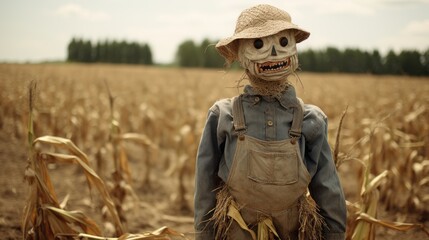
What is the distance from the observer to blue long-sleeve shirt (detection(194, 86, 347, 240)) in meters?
1.65

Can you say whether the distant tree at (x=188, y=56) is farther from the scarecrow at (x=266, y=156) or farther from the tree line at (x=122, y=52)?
the scarecrow at (x=266, y=156)

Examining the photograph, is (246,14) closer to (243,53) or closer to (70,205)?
(243,53)

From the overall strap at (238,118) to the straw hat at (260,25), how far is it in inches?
11.5

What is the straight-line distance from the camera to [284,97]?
1.69 m

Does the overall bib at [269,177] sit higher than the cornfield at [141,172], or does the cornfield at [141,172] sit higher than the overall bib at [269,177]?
the overall bib at [269,177]

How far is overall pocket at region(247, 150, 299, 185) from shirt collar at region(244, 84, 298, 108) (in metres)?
0.25

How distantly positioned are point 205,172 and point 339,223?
0.71 meters

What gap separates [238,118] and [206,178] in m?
0.36

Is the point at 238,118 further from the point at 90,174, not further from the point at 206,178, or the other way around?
the point at 90,174

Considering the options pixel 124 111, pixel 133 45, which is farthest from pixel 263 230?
pixel 133 45

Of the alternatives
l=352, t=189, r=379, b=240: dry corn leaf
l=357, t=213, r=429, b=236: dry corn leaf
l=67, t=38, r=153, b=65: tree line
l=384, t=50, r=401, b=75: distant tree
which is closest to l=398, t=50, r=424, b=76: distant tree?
l=384, t=50, r=401, b=75: distant tree

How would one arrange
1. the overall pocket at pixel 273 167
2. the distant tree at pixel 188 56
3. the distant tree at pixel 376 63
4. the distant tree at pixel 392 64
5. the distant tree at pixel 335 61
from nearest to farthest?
the overall pocket at pixel 273 167
the distant tree at pixel 376 63
the distant tree at pixel 392 64
the distant tree at pixel 335 61
the distant tree at pixel 188 56

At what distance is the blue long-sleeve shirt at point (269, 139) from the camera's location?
1654 mm

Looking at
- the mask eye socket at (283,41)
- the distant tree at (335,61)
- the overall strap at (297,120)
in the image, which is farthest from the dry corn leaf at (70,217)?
the distant tree at (335,61)
